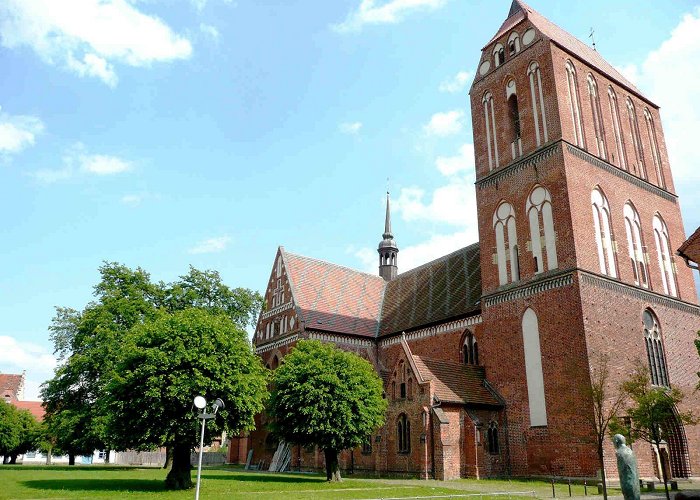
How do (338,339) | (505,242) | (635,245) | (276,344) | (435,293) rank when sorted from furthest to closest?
(276,344) < (338,339) < (435,293) < (505,242) < (635,245)

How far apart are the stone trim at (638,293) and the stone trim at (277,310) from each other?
2089 centimetres

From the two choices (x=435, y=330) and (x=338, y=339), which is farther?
(x=338, y=339)

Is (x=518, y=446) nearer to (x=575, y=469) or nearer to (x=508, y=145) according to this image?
(x=575, y=469)

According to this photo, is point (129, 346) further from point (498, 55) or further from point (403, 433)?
point (498, 55)

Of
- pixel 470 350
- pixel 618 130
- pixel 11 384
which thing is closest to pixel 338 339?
pixel 470 350

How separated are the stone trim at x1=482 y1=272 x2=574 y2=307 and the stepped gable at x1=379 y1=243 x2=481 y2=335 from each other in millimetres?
1696

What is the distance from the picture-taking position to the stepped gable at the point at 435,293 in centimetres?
3569

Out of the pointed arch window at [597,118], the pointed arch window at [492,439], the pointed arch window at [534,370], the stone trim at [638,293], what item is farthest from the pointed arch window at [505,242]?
the pointed arch window at [492,439]

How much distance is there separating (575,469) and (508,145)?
18.0 m

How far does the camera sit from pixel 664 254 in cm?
3241

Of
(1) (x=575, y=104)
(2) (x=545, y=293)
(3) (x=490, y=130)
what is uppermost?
(3) (x=490, y=130)

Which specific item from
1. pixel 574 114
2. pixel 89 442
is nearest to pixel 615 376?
pixel 574 114

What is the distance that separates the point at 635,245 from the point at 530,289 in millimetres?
7010

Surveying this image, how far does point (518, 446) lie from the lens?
2775cm
